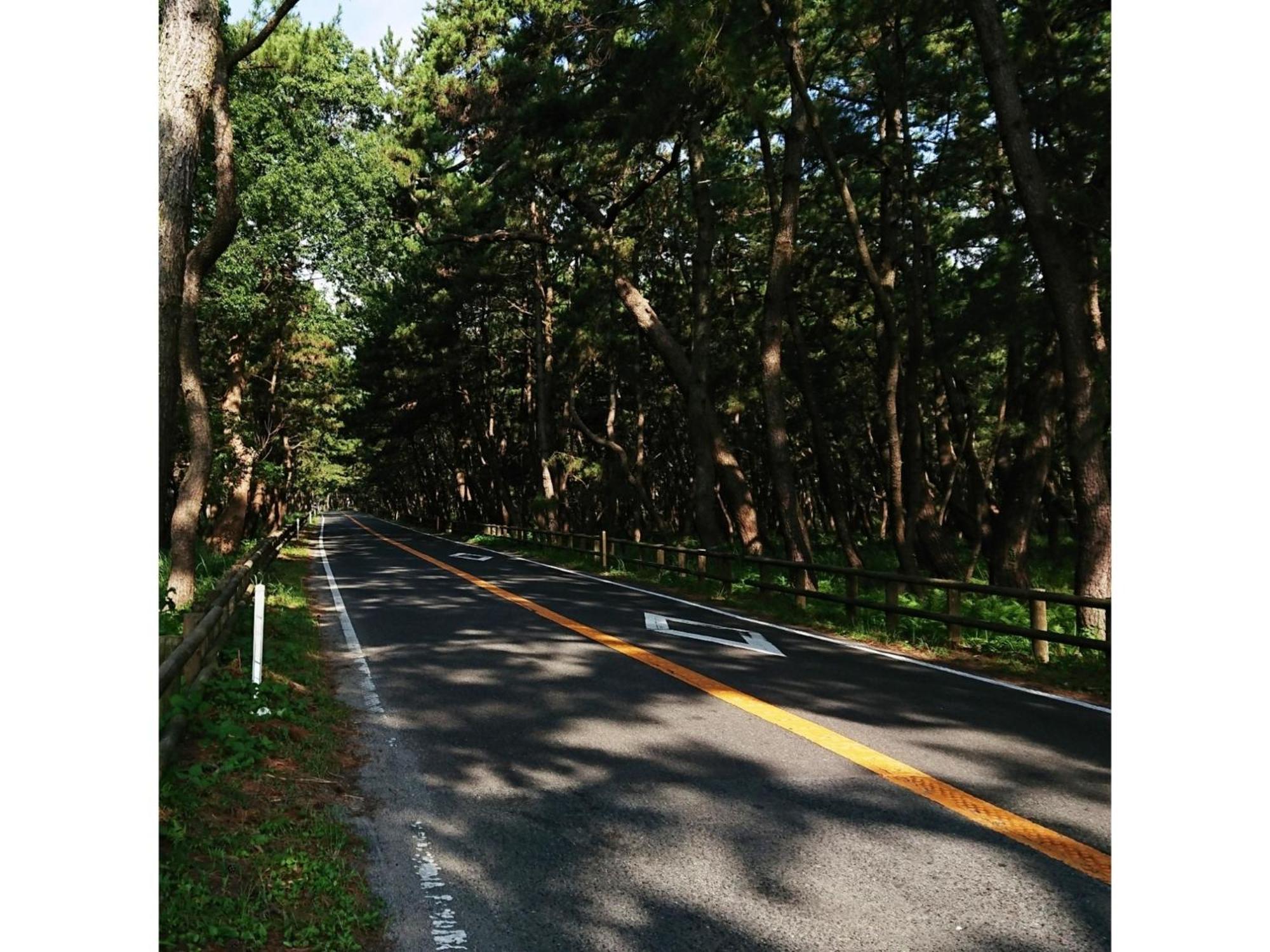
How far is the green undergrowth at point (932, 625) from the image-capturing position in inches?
373

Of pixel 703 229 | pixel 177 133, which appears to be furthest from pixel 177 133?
pixel 703 229

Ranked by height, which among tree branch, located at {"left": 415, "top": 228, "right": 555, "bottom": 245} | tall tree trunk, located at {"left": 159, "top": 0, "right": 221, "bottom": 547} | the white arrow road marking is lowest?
the white arrow road marking

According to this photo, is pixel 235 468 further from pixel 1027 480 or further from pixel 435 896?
A: pixel 435 896

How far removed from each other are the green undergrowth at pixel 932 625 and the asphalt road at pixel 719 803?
3.22ft

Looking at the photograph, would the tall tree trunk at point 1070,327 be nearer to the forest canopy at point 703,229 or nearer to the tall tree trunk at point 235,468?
the forest canopy at point 703,229

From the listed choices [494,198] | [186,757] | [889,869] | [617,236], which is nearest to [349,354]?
[494,198]

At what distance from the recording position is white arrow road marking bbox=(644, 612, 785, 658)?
35.3ft

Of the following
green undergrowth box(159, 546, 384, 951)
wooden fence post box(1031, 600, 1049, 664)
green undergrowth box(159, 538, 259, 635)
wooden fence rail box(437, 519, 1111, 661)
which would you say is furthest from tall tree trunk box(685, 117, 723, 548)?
green undergrowth box(159, 546, 384, 951)

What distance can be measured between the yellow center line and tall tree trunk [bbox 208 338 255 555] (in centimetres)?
1597

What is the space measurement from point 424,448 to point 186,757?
62377 mm

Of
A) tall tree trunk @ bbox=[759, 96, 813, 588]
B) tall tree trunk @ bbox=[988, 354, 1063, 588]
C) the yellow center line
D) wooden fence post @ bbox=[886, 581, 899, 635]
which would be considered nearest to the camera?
the yellow center line

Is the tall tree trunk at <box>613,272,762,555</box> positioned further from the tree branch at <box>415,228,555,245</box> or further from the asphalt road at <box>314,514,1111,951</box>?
the asphalt road at <box>314,514,1111,951</box>

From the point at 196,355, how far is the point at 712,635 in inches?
273

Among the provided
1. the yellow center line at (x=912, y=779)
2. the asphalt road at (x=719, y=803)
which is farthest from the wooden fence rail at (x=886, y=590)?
the yellow center line at (x=912, y=779)
